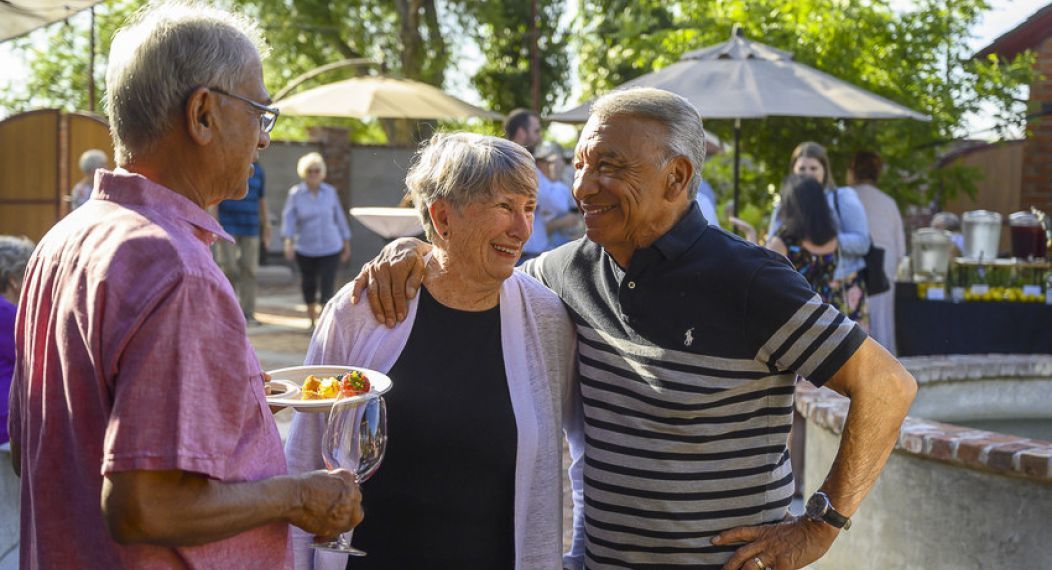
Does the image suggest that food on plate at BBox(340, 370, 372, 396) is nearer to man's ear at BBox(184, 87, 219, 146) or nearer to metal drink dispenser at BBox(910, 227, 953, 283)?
man's ear at BBox(184, 87, 219, 146)

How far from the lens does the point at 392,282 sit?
2738 mm

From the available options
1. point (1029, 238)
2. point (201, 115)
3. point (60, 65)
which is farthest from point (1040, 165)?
point (60, 65)

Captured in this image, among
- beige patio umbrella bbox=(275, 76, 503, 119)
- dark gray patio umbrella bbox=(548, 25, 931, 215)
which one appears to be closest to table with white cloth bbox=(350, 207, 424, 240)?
dark gray patio umbrella bbox=(548, 25, 931, 215)

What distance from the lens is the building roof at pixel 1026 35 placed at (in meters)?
15.1

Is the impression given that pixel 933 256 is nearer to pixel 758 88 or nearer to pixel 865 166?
pixel 865 166

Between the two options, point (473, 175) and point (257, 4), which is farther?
point (257, 4)

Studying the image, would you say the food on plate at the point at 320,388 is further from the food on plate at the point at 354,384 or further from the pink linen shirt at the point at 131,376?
the pink linen shirt at the point at 131,376

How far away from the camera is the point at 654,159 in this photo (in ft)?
8.34

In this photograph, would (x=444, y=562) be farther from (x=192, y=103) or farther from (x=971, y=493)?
(x=971, y=493)

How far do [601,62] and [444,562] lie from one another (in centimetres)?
2458

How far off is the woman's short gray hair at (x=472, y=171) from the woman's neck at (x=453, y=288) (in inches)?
3.4

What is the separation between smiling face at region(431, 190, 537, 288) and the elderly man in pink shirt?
78 centimetres

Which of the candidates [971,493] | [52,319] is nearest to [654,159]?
[52,319]

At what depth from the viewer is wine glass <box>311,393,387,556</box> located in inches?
86.3
